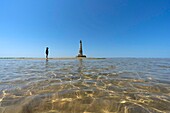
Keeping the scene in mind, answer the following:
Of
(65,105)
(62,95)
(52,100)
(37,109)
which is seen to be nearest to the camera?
(37,109)

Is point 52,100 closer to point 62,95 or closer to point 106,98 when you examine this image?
point 62,95

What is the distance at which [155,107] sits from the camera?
342 cm

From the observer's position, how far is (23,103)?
3.62 m

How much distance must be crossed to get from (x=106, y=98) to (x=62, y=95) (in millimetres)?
1562

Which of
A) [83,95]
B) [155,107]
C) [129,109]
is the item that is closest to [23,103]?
[83,95]

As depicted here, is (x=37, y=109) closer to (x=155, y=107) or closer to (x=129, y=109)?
(x=129, y=109)

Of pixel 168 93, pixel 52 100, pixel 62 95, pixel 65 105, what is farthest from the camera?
pixel 168 93

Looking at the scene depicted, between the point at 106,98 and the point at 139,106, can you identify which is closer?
the point at 139,106

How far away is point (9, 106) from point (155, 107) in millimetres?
4200

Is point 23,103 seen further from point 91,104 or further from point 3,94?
point 91,104

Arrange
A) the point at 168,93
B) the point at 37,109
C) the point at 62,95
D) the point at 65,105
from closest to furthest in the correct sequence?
the point at 37,109
the point at 65,105
the point at 62,95
the point at 168,93

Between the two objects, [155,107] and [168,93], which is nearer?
[155,107]

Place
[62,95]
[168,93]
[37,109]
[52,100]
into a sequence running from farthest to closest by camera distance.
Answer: [168,93], [62,95], [52,100], [37,109]

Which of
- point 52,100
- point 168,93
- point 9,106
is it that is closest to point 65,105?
point 52,100
